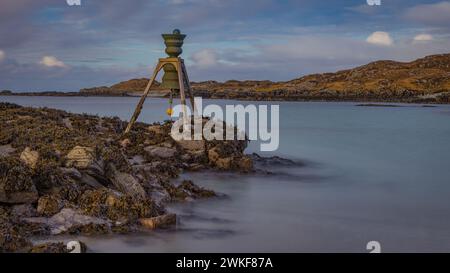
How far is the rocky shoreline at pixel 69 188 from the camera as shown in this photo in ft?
32.9

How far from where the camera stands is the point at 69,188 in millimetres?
11180

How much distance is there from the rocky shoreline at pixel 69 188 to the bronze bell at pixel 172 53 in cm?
351

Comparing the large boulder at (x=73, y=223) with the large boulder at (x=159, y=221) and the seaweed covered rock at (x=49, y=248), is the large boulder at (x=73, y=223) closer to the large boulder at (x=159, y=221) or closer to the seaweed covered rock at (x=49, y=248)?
the large boulder at (x=159, y=221)

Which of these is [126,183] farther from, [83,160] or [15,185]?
[15,185]

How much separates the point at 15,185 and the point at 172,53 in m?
11.2

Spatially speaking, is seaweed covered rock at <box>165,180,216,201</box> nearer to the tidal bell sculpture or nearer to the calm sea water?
the calm sea water

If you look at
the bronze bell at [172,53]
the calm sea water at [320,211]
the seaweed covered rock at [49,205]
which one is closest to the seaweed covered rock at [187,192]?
the calm sea water at [320,211]

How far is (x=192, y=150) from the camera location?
20031 millimetres

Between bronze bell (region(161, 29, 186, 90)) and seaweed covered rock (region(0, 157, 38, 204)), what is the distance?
34.0 feet

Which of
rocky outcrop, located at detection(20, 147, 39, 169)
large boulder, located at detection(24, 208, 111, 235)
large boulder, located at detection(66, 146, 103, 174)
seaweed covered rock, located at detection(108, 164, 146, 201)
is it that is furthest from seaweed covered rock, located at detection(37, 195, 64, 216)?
seaweed covered rock, located at detection(108, 164, 146, 201)

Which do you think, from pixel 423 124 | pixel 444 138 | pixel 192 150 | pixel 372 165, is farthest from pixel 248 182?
pixel 423 124

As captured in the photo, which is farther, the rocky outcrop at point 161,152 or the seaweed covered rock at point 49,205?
the rocky outcrop at point 161,152

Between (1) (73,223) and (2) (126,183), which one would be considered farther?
(2) (126,183)

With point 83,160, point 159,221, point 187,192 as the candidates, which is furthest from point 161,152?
point 159,221
